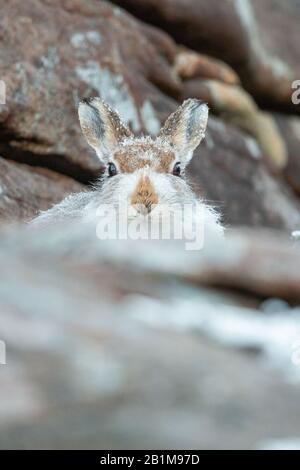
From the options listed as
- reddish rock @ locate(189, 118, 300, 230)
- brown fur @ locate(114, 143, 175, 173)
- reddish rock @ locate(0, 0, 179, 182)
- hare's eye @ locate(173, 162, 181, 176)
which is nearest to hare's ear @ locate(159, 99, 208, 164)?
hare's eye @ locate(173, 162, 181, 176)

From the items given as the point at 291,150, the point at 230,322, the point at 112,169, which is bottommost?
the point at 230,322

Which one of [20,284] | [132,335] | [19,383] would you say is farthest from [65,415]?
[20,284]

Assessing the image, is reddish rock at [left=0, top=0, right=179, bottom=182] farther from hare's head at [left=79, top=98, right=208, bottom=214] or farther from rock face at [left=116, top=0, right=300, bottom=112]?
→ rock face at [left=116, top=0, right=300, bottom=112]

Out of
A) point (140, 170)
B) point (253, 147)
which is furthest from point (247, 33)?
point (140, 170)

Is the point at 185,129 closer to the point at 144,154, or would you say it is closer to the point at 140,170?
the point at 144,154

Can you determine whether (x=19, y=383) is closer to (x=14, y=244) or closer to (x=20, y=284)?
(x=20, y=284)

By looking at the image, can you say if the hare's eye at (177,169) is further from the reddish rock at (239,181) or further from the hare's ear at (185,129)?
the reddish rock at (239,181)

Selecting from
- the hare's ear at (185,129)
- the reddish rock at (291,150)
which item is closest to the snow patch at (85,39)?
the hare's ear at (185,129)

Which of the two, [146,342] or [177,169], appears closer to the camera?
[146,342]
